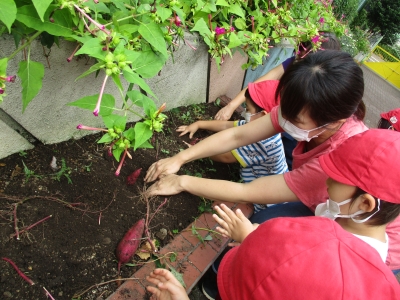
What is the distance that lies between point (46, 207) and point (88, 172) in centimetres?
28

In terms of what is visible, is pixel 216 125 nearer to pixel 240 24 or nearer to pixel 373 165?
pixel 240 24

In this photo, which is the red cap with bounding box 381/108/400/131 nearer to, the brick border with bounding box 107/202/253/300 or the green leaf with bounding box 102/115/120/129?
the brick border with bounding box 107/202/253/300

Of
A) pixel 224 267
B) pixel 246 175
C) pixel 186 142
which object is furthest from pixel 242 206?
pixel 224 267

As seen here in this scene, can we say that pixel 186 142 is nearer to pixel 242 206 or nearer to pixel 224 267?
pixel 242 206

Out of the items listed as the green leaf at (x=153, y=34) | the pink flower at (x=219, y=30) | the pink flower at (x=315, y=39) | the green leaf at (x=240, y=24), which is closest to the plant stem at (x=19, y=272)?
the green leaf at (x=153, y=34)

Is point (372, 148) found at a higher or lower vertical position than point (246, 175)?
higher

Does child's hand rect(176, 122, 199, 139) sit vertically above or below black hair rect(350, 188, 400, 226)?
below

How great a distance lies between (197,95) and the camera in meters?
2.33

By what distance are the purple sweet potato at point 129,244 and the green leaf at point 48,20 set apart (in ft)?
2.86

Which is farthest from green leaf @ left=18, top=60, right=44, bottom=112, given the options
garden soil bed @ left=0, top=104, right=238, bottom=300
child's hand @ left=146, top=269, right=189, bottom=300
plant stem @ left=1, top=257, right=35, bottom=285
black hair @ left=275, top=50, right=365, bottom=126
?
black hair @ left=275, top=50, right=365, bottom=126

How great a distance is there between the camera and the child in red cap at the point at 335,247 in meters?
0.71

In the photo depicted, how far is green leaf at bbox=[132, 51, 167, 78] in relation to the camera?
1056 millimetres

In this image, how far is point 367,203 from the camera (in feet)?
3.27

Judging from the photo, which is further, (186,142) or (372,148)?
(186,142)
